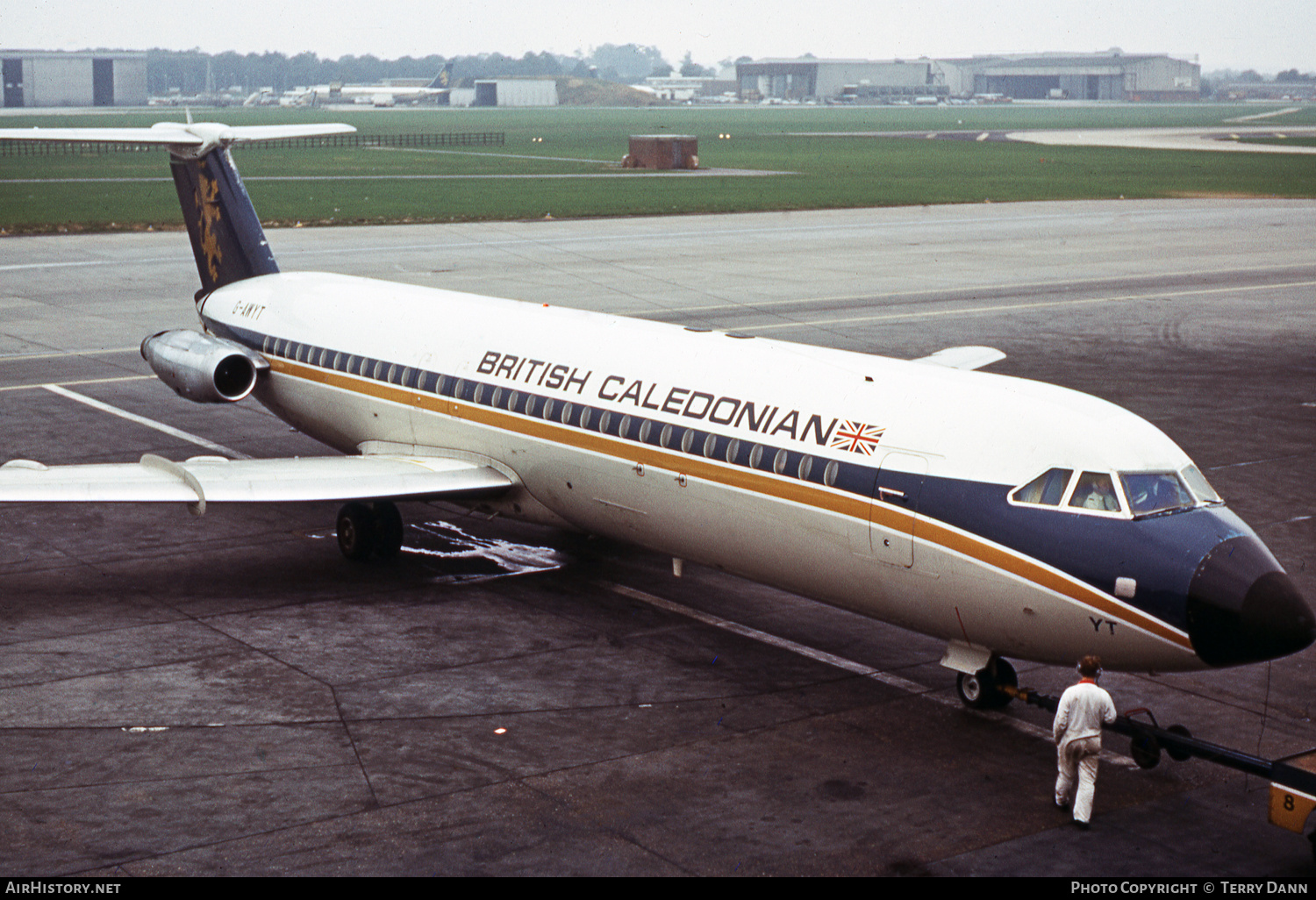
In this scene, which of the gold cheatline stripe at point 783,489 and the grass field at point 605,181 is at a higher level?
the grass field at point 605,181

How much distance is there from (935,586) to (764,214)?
5712 centimetres

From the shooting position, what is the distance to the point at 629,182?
3364 inches

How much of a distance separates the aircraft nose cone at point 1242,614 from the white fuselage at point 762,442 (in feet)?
0.99

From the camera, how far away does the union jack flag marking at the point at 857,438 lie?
14859mm

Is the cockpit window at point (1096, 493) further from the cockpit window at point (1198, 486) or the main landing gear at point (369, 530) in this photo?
the main landing gear at point (369, 530)

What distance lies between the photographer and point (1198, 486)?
1382cm

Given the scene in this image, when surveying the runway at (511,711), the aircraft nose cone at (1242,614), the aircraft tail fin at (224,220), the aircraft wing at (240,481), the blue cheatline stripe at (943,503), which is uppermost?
the aircraft tail fin at (224,220)

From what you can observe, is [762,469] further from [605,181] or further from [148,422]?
[605,181]

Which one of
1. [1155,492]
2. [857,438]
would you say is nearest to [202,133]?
[857,438]

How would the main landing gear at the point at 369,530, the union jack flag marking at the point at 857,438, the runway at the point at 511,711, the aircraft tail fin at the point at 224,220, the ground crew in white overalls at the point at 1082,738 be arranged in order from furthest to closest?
the aircraft tail fin at the point at 224,220
the main landing gear at the point at 369,530
the union jack flag marking at the point at 857,438
the ground crew in white overalls at the point at 1082,738
the runway at the point at 511,711

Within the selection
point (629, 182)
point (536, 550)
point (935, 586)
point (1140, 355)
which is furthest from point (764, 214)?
point (935, 586)

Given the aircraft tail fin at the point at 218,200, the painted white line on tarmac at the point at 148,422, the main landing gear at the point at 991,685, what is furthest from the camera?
the painted white line on tarmac at the point at 148,422

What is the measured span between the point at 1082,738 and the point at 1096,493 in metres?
2.43

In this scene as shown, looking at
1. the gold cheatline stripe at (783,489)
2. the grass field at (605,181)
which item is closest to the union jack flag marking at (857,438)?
the gold cheatline stripe at (783,489)
